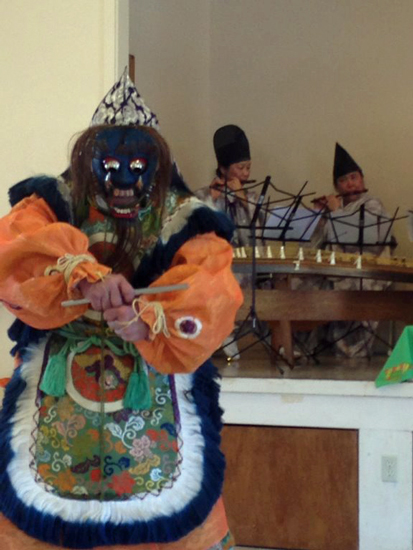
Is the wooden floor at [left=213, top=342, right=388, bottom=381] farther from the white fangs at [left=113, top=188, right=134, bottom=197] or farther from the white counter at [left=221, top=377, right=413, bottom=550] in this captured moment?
the white fangs at [left=113, top=188, right=134, bottom=197]

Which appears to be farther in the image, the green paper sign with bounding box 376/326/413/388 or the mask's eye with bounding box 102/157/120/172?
the green paper sign with bounding box 376/326/413/388

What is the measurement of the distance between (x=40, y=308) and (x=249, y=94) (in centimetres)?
402

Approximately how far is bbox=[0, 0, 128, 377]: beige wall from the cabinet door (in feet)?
3.00

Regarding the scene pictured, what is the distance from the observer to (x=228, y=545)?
151cm

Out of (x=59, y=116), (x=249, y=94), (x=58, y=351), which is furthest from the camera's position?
(x=249, y=94)

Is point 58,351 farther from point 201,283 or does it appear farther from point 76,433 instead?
point 201,283

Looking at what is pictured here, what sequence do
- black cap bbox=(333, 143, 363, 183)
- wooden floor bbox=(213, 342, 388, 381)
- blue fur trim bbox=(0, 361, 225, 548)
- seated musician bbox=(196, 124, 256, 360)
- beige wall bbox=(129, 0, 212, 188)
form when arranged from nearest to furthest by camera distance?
blue fur trim bbox=(0, 361, 225, 548)
wooden floor bbox=(213, 342, 388, 381)
seated musician bbox=(196, 124, 256, 360)
black cap bbox=(333, 143, 363, 183)
beige wall bbox=(129, 0, 212, 188)

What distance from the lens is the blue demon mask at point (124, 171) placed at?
4.79 ft

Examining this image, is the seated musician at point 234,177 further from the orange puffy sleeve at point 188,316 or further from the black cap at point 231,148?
the orange puffy sleeve at point 188,316

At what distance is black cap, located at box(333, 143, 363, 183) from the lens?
4.36m

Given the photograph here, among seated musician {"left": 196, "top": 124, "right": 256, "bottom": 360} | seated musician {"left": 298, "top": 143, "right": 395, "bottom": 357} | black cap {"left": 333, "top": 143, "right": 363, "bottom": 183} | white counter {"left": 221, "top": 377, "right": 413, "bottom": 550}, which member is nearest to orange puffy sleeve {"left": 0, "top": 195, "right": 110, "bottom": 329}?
white counter {"left": 221, "top": 377, "right": 413, "bottom": 550}

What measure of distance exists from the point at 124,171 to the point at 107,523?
575 millimetres

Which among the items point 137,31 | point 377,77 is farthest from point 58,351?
point 377,77

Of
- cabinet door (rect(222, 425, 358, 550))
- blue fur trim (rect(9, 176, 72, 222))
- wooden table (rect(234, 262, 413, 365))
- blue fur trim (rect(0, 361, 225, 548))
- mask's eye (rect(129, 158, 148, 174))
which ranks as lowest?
cabinet door (rect(222, 425, 358, 550))
